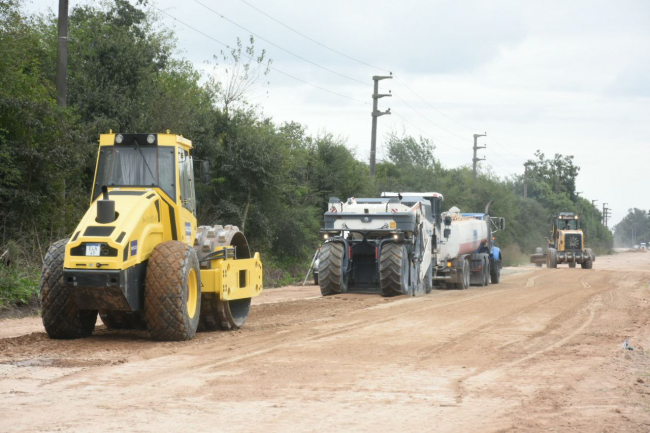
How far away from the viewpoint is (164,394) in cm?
843

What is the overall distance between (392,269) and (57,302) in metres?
11.2

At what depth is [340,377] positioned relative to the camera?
31.2 ft

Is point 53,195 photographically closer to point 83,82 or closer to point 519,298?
point 83,82

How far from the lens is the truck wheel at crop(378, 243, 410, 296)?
2145cm

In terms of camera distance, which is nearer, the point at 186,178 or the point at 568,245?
the point at 186,178

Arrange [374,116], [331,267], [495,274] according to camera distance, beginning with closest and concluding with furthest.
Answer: [331,267]
[495,274]
[374,116]

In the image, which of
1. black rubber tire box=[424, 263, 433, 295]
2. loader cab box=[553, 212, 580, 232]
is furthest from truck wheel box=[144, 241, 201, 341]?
loader cab box=[553, 212, 580, 232]

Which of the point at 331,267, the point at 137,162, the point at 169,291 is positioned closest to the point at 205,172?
the point at 137,162

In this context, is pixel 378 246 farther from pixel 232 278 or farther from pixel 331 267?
pixel 232 278

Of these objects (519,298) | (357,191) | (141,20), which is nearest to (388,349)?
(519,298)

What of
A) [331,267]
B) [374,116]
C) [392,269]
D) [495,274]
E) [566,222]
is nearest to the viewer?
[392,269]

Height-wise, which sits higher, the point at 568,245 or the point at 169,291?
the point at 568,245

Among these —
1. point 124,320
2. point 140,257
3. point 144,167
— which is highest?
point 144,167

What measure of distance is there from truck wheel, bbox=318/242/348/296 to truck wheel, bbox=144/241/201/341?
9857mm
